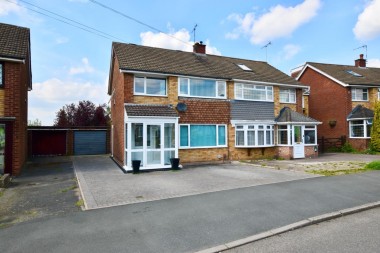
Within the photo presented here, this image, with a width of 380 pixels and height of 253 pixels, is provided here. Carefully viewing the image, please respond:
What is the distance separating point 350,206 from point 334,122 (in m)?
18.1

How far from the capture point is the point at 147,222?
5.32m

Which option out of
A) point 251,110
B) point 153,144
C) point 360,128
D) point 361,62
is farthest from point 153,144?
point 361,62

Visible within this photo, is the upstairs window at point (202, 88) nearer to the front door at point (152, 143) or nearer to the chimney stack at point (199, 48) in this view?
the front door at point (152, 143)

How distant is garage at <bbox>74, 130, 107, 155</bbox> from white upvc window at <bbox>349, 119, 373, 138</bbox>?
20.4 m

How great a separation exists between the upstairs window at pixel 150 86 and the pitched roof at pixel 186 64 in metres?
0.62

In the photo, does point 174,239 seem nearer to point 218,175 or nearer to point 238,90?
point 218,175

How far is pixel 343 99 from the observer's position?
842 inches

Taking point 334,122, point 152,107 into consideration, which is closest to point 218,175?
point 152,107

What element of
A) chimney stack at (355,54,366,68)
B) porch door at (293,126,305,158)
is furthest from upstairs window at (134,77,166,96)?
chimney stack at (355,54,366,68)

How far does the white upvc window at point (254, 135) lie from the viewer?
51.0 feet

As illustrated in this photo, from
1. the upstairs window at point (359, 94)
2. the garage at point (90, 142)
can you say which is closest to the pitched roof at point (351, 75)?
the upstairs window at point (359, 94)

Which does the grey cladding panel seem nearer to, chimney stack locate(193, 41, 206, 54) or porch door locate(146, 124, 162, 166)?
porch door locate(146, 124, 162, 166)

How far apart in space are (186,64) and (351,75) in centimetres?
1666

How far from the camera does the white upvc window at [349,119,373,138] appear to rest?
19938mm
